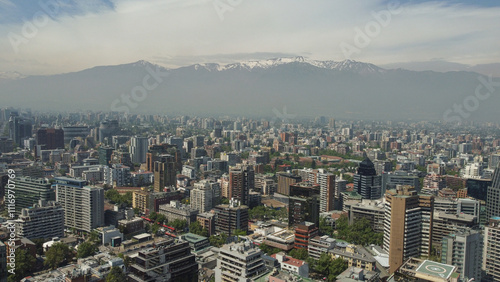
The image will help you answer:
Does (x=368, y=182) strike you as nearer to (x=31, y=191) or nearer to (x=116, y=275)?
(x=116, y=275)

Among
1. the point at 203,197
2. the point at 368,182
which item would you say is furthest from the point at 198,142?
the point at 368,182

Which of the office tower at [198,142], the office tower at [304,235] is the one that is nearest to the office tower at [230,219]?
the office tower at [304,235]

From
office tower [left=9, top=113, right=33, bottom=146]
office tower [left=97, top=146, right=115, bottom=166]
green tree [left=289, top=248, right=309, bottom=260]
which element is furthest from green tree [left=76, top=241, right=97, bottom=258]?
office tower [left=9, top=113, right=33, bottom=146]

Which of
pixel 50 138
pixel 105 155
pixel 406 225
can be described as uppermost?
pixel 50 138

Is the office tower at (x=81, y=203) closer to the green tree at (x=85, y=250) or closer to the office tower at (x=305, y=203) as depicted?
the green tree at (x=85, y=250)

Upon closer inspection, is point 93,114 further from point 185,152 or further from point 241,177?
point 241,177

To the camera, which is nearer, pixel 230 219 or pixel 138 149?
pixel 230 219
